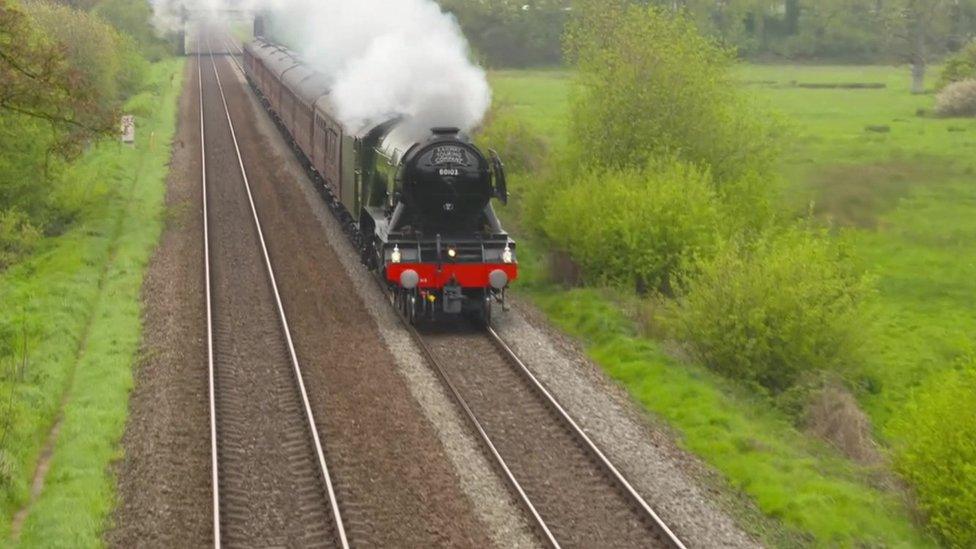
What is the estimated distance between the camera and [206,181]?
3562 cm

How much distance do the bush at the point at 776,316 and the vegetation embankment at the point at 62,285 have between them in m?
9.31

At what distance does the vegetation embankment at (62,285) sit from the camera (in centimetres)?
1302

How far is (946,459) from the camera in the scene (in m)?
12.9

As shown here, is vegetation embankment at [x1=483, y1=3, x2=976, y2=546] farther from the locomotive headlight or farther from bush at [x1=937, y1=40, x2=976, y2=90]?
bush at [x1=937, y1=40, x2=976, y2=90]

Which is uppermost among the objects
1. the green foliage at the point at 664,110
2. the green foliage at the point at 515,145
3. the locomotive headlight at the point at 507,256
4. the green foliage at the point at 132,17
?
the green foliage at the point at 132,17

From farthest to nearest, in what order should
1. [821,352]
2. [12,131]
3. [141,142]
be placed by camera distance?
[141,142] < [12,131] < [821,352]

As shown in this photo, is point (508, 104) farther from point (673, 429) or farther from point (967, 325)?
point (673, 429)

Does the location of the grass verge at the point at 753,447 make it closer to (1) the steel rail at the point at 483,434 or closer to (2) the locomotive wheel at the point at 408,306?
(1) the steel rail at the point at 483,434

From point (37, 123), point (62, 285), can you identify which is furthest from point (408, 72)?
point (37, 123)

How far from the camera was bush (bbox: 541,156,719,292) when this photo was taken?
22625 millimetres

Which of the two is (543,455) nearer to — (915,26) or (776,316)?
(776,316)

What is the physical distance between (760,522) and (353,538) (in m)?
4.58

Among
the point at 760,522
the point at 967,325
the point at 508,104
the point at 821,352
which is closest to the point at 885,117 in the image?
the point at 508,104

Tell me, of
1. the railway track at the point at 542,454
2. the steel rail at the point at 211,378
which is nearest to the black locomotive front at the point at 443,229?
the railway track at the point at 542,454
